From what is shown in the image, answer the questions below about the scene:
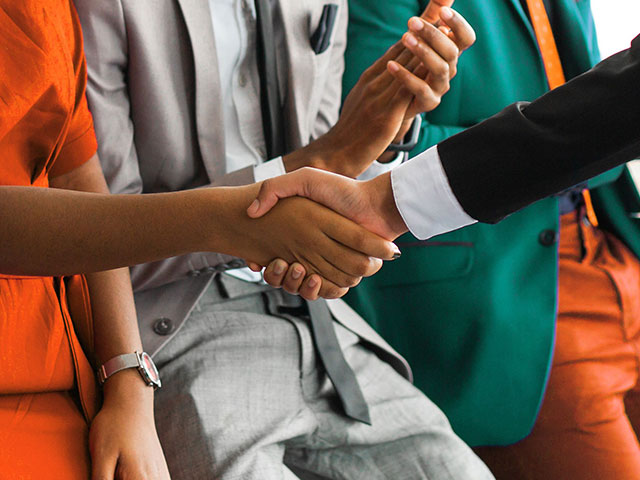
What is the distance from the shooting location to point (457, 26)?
3.31 feet

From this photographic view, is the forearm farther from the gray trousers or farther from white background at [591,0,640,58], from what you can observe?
white background at [591,0,640,58]

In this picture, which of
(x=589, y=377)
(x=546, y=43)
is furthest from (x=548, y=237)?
(x=546, y=43)

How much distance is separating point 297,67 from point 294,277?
1.41 ft

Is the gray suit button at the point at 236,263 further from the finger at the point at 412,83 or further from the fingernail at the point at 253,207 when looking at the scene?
the finger at the point at 412,83

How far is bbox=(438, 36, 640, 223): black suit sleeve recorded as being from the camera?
0.78m

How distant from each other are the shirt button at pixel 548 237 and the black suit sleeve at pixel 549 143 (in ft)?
1.81

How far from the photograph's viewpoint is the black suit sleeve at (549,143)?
78cm

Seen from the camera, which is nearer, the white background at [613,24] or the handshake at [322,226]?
the handshake at [322,226]

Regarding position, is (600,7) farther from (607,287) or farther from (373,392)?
(373,392)

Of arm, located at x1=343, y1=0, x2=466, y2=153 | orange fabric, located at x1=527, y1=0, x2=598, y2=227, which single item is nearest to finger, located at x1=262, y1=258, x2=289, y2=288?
arm, located at x1=343, y1=0, x2=466, y2=153

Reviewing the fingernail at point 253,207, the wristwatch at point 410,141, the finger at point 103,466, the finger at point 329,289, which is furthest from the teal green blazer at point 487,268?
the finger at point 103,466

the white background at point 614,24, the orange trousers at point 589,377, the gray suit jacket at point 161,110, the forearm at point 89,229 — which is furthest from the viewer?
the white background at point 614,24

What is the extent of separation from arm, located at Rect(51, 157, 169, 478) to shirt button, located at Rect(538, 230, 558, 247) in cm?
82

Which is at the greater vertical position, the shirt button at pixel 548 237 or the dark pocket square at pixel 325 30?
the dark pocket square at pixel 325 30
